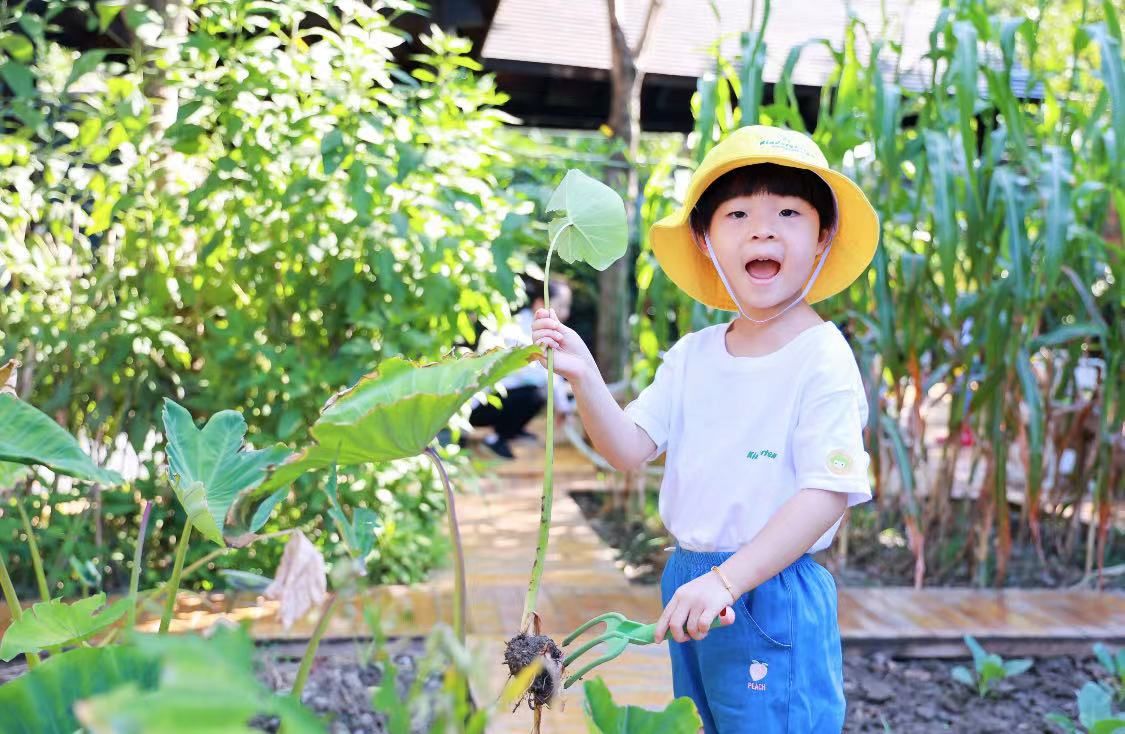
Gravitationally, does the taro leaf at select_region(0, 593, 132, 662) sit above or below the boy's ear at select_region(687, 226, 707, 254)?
below

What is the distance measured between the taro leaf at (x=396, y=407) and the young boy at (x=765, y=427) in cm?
31

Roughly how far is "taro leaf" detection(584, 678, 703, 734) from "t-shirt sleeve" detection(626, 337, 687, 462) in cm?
59

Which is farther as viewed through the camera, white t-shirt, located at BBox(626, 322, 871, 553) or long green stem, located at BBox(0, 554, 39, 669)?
white t-shirt, located at BBox(626, 322, 871, 553)

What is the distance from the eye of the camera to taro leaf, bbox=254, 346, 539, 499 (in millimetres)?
806

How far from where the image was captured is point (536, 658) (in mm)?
868

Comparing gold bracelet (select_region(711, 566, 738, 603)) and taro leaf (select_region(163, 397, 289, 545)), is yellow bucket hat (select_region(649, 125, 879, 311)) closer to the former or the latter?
gold bracelet (select_region(711, 566, 738, 603))

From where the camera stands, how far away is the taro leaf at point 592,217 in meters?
1.07

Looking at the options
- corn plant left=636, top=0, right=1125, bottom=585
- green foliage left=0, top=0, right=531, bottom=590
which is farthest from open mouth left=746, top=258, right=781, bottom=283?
corn plant left=636, top=0, right=1125, bottom=585

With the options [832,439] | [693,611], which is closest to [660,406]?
[832,439]

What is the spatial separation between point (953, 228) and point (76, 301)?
8.07 ft

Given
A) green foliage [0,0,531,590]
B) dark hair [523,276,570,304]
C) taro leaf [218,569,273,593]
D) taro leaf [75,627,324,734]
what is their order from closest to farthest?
taro leaf [75,627,324,734] < taro leaf [218,569,273,593] < green foliage [0,0,531,590] < dark hair [523,276,570,304]

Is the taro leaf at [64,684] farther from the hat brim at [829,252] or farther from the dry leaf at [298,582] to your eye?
the hat brim at [829,252]

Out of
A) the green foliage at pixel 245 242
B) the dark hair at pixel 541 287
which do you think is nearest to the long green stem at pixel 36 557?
the green foliage at pixel 245 242

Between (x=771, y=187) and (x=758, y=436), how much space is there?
0.31m
